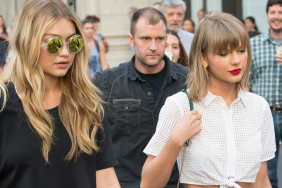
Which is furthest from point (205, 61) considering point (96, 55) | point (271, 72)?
point (96, 55)

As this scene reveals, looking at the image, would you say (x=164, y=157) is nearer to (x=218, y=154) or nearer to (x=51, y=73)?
(x=218, y=154)

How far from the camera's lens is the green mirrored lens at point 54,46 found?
7.64 ft

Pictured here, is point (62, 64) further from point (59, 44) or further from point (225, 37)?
point (225, 37)

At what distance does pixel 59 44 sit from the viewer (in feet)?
7.75

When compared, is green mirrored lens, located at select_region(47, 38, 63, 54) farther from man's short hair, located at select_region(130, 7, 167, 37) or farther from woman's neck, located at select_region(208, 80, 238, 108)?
man's short hair, located at select_region(130, 7, 167, 37)

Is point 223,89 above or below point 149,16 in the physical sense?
below

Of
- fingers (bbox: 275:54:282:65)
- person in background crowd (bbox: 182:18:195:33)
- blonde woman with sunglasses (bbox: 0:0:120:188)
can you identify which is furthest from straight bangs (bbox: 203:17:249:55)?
person in background crowd (bbox: 182:18:195:33)

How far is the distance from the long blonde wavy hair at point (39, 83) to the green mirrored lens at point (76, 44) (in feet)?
0.26

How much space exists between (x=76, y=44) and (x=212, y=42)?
0.78m

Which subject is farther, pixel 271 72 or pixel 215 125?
pixel 271 72

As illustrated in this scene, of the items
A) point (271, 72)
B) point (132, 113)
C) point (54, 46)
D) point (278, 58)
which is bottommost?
point (271, 72)

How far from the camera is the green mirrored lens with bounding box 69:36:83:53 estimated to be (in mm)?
2426

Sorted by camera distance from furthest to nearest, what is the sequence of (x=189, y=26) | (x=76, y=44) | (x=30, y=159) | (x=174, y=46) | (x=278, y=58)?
(x=189, y=26)
(x=278, y=58)
(x=174, y=46)
(x=76, y=44)
(x=30, y=159)

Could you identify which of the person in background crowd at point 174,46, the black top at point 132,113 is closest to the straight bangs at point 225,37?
the black top at point 132,113
